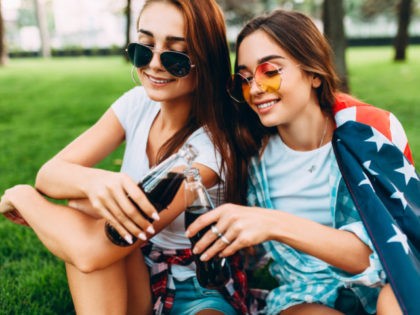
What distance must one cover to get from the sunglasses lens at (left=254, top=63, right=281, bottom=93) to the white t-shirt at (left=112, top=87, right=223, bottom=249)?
0.39 metres

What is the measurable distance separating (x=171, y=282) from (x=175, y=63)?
3.50ft

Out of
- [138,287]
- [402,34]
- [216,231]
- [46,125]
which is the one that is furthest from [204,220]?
[402,34]

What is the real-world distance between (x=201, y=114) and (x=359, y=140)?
77 cm

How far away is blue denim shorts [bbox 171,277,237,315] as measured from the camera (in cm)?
247

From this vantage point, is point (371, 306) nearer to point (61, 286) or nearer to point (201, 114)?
point (201, 114)

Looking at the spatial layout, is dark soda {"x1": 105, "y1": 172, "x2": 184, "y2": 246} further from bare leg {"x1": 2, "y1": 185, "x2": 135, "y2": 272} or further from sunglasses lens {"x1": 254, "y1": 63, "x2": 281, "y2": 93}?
sunglasses lens {"x1": 254, "y1": 63, "x2": 281, "y2": 93}

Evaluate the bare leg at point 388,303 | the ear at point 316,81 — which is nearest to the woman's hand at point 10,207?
the ear at point 316,81

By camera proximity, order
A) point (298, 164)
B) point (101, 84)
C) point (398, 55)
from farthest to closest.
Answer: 1. point (398, 55)
2. point (101, 84)
3. point (298, 164)

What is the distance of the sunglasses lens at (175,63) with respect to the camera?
2.40 m

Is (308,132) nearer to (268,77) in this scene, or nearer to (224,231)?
(268,77)

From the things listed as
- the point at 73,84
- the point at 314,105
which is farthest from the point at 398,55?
the point at 314,105

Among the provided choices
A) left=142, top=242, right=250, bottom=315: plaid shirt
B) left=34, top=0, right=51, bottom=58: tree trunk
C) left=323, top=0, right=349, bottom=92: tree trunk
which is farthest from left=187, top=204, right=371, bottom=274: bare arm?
left=34, top=0, right=51, bottom=58: tree trunk

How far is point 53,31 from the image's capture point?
62562 mm

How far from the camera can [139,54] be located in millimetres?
2486
